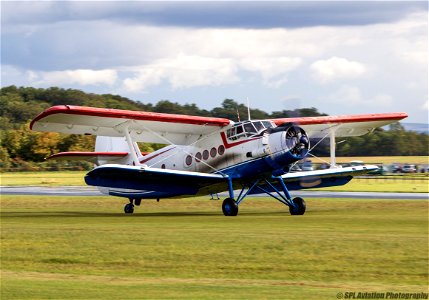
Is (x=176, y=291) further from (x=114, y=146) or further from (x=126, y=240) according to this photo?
(x=114, y=146)

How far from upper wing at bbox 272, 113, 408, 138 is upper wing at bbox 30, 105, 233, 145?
3.15m

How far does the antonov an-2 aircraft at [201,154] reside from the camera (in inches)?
1029

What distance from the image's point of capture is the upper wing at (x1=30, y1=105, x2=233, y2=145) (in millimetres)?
25672

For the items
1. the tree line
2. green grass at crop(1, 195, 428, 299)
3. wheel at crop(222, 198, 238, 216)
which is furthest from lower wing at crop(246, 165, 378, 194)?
the tree line

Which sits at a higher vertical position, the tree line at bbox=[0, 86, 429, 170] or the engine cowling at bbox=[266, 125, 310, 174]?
the tree line at bbox=[0, 86, 429, 170]

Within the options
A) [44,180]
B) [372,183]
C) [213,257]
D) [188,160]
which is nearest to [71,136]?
[44,180]

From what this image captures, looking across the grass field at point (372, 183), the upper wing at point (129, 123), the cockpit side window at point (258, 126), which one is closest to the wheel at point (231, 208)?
the cockpit side window at point (258, 126)

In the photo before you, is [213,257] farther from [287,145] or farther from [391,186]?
[391,186]

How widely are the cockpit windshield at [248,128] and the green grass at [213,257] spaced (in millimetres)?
3469

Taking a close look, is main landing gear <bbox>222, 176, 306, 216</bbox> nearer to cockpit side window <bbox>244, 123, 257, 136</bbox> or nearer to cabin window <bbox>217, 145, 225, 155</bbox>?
cabin window <bbox>217, 145, 225, 155</bbox>

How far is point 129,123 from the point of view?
2750 cm

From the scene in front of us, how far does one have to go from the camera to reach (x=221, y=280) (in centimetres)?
1456

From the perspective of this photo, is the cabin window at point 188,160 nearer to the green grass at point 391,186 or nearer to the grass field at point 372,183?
the green grass at point 391,186

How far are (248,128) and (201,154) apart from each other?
2503 millimetres
